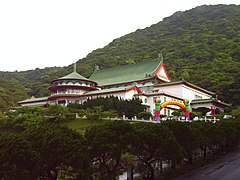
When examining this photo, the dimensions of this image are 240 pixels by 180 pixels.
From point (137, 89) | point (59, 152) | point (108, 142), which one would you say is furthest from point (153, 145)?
point (137, 89)

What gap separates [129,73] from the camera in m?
65.5

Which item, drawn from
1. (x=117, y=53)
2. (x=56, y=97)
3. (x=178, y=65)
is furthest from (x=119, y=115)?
(x=117, y=53)

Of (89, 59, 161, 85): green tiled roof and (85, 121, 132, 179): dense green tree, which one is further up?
(89, 59, 161, 85): green tiled roof

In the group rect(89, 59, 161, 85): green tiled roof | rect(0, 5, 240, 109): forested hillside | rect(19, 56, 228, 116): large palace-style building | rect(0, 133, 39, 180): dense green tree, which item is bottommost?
rect(0, 133, 39, 180): dense green tree

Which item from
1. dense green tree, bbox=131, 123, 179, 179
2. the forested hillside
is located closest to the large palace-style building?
the forested hillside

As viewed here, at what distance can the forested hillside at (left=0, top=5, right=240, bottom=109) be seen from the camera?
77.4 m

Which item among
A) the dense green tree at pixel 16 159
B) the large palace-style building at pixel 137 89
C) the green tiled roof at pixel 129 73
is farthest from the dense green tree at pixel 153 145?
the green tiled roof at pixel 129 73

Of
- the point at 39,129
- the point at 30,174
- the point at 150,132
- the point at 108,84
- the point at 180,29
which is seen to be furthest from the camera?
the point at 180,29

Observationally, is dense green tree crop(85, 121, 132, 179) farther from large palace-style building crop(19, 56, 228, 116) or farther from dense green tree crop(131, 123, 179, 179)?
large palace-style building crop(19, 56, 228, 116)

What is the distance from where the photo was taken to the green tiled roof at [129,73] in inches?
2436

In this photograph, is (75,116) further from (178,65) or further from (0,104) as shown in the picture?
(178,65)

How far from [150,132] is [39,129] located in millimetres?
7729

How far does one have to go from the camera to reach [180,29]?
15912 cm

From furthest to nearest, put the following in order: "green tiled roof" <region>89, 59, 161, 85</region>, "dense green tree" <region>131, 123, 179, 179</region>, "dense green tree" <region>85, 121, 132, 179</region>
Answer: "green tiled roof" <region>89, 59, 161, 85</region>
"dense green tree" <region>131, 123, 179, 179</region>
"dense green tree" <region>85, 121, 132, 179</region>
